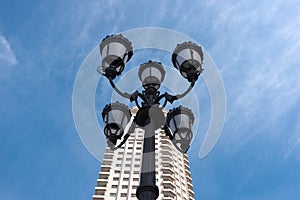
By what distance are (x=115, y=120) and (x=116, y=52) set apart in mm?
1329

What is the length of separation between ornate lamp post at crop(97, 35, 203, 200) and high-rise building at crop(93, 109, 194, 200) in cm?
3529

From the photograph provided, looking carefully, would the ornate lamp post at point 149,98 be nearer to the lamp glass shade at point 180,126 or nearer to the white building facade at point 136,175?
the lamp glass shade at point 180,126

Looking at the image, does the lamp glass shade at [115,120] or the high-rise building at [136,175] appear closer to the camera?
the lamp glass shade at [115,120]

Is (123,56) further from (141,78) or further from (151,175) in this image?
(151,175)

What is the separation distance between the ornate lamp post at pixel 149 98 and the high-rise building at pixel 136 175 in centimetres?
3529

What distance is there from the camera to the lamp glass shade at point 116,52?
22.5ft

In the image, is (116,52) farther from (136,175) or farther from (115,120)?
(136,175)

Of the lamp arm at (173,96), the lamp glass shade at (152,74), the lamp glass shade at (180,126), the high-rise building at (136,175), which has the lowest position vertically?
the lamp glass shade at (180,126)

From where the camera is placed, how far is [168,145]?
60469 mm

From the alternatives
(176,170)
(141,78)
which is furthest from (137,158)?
(141,78)

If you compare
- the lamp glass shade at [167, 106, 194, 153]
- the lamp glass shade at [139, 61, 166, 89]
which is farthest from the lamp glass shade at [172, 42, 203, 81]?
the lamp glass shade at [167, 106, 194, 153]

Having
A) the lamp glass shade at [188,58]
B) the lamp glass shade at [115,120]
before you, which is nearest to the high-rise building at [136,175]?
the lamp glass shade at [188,58]

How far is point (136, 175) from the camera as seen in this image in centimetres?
4991

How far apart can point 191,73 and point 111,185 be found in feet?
143
